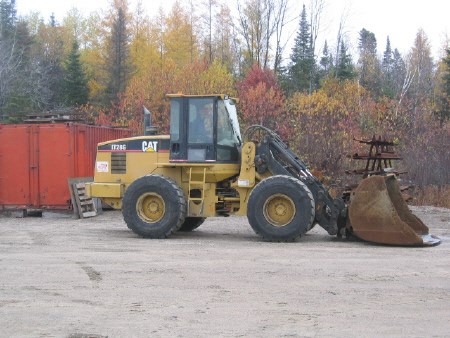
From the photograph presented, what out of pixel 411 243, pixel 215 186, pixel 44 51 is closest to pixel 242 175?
pixel 215 186

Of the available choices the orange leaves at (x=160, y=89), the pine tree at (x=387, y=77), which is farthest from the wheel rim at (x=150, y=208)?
the pine tree at (x=387, y=77)

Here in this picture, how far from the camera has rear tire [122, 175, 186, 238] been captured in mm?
12461

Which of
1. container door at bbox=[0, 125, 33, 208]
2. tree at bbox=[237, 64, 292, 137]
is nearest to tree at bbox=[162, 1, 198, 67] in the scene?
tree at bbox=[237, 64, 292, 137]

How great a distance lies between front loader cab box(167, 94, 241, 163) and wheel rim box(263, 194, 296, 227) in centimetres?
135

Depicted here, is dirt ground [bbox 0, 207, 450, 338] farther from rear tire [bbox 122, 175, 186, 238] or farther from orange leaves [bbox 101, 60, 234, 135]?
orange leaves [bbox 101, 60, 234, 135]

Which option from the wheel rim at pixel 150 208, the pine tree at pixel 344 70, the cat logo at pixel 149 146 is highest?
Answer: the pine tree at pixel 344 70

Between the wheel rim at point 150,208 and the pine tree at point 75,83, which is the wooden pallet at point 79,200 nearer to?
the wheel rim at point 150,208

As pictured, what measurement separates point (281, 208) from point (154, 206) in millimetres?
2547

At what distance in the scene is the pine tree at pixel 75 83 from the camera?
46.8 m

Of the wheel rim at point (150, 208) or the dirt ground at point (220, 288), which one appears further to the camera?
the wheel rim at point (150, 208)

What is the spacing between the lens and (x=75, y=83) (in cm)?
4681

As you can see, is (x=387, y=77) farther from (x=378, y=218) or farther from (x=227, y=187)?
(x=378, y=218)

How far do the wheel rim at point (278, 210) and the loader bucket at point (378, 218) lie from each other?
109cm

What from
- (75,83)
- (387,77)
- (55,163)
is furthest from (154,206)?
(387,77)
